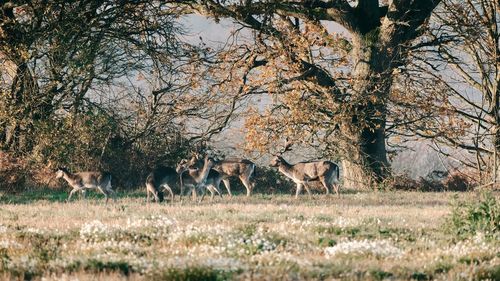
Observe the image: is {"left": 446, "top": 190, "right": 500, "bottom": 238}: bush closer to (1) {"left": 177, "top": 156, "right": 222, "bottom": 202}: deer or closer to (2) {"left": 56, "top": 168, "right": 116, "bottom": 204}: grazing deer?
(1) {"left": 177, "top": 156, "right": 222, "bottom": 202}: deer

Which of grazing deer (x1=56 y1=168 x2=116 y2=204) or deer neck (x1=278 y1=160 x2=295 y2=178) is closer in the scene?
grazing deer (x1=56 y1=168 x2=116 y2=204)

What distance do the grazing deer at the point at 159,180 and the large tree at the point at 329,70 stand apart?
550 cm

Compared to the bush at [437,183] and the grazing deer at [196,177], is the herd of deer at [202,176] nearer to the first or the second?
the grazing deer at [196,177]

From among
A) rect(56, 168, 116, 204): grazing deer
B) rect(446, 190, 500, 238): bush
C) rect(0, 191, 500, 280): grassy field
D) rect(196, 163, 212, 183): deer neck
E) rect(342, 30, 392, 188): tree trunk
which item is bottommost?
rect(0, 191, 500, 280): grassy field

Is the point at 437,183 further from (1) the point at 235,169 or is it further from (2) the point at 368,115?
(1) the point at 235,169

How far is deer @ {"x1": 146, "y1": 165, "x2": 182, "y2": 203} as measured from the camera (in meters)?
22.9

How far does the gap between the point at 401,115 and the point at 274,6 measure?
5544 millimetres

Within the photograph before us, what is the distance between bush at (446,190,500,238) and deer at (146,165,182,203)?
31.8ft

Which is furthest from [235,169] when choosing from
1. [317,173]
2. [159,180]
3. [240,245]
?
[240,245]

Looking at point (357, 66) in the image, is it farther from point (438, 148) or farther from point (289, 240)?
point (289, 240)

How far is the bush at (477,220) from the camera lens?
13.9 meters

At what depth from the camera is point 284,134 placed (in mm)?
29297

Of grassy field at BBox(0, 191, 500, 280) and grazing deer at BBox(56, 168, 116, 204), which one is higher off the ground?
grazing deer at BBox(56, 168, 116, 204)

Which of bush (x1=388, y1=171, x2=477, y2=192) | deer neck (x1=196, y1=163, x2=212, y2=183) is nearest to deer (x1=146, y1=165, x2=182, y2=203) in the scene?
deer neck (x1=196, y1=163, x2=212, y2=183)
